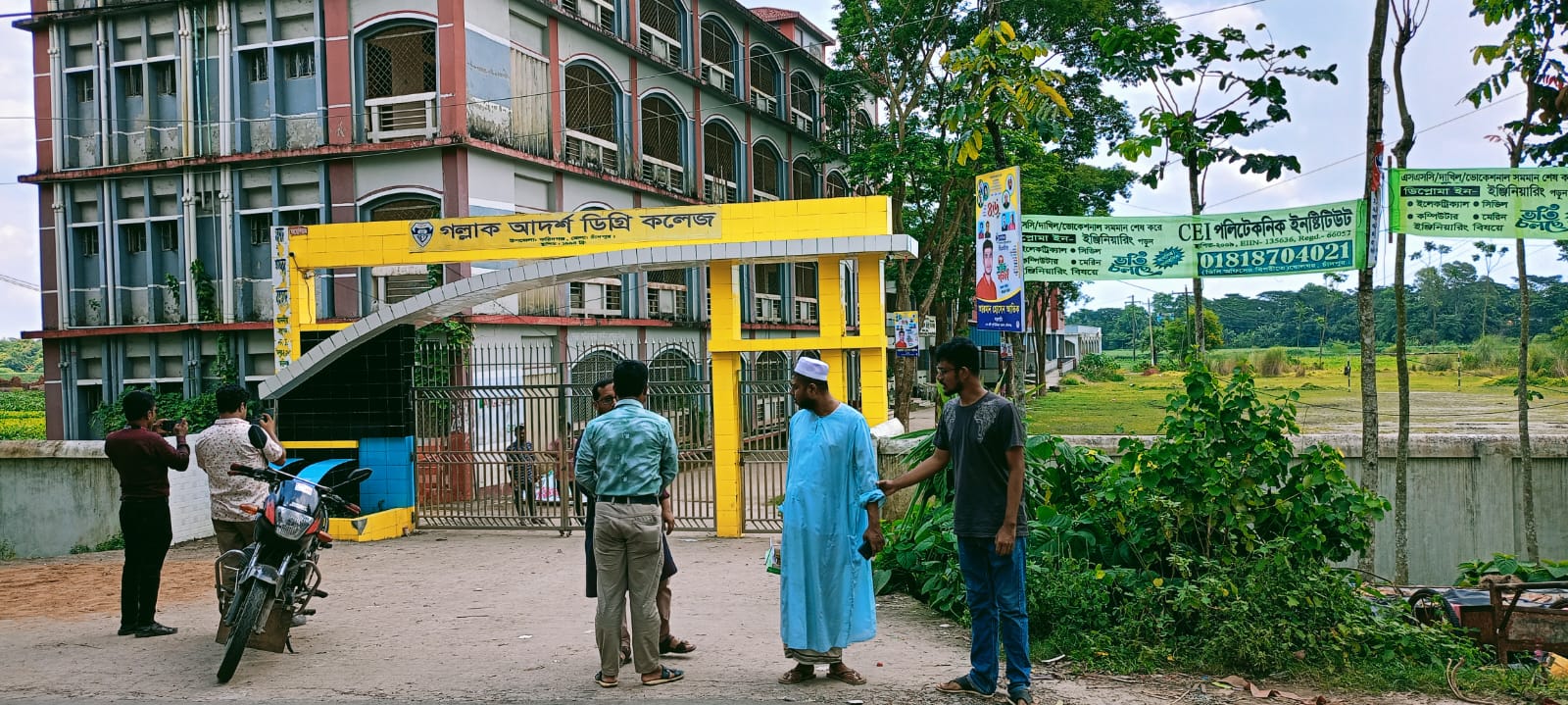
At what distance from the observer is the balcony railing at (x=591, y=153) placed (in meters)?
22.3

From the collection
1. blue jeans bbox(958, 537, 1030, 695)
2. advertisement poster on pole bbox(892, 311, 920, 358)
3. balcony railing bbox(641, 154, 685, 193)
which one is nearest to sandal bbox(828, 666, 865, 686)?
blue jeans bbox(958, 537, 1030, 695)

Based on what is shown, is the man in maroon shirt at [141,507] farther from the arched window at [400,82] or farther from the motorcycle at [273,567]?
the arched window at [400,82]

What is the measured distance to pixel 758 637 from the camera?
21.5 feet

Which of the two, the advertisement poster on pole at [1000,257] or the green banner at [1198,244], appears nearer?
the advertisement poster on pole at [1000,257]

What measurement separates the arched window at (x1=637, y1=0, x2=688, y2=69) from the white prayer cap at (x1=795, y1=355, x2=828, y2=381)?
69.7 ft

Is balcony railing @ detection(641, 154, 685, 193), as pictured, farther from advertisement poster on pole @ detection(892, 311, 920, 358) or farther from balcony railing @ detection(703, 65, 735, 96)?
advertisement poster on pole @ detection(892, 311, 920, 358)

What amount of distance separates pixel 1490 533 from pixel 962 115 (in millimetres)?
6898

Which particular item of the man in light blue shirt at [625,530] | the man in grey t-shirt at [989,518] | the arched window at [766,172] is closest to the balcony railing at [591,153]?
the arched window at [766,172]

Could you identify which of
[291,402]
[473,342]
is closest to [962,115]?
[291,402]

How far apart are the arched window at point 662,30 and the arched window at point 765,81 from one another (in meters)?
4.15

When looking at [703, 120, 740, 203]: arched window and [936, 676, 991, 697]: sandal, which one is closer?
[936, 676, 991, 697]: sandal

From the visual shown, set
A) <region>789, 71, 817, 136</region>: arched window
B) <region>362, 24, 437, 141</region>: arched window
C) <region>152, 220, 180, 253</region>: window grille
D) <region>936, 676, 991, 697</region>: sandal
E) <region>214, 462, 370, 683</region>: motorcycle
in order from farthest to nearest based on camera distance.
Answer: <region>789, 71, 817, 136</region>: arched window
<region>152, 220, 180, 253</region>: window grille
<region>362, 24, 437, 141</region>: arched window
<region>214, 462, 370, 683</region>: motorcycle
<region>936, 676, 991, 697</region>: sandal

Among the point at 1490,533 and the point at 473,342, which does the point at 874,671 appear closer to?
the point at 1490,533

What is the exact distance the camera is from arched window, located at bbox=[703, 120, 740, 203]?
94.3 feet
